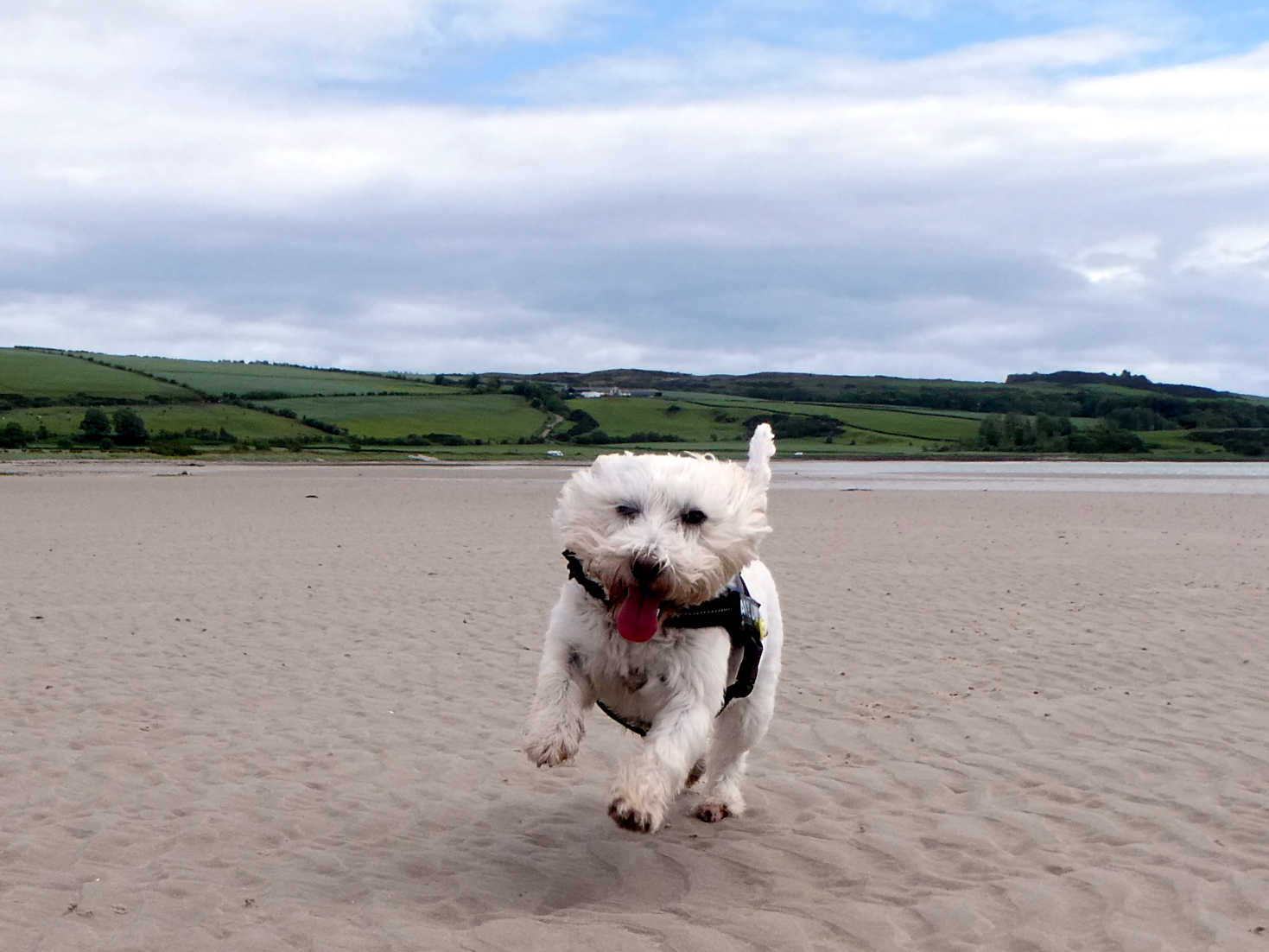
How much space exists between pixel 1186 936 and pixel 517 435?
278 ft

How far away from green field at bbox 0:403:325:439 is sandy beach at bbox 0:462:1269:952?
6538 cm

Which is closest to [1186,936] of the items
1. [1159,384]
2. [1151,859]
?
[1151,859]

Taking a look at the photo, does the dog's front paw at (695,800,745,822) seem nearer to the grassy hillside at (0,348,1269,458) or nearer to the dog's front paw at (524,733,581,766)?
the dog's front paw at (524,733,581,766)

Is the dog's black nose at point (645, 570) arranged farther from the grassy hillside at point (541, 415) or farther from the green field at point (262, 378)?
the green field at point (262, 378)

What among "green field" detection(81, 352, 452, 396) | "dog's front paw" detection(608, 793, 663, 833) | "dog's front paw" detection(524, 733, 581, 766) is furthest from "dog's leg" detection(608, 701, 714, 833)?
"green field" detection(81, 352, 452, 396)

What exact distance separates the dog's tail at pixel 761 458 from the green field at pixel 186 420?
75813mm

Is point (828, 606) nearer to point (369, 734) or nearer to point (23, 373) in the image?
point (369, 734)

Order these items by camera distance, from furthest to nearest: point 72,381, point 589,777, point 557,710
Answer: point 72,381 → point 589,777 → point 557,710

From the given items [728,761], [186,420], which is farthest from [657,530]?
[186,420]

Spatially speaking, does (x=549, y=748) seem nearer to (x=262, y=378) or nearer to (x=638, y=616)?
(x=638, y=616)

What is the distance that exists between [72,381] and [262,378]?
1677 centimetres

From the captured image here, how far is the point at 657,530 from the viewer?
5203 mm

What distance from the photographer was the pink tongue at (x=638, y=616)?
5.19 metres

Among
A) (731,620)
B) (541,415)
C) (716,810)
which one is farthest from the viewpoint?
(541,415)
